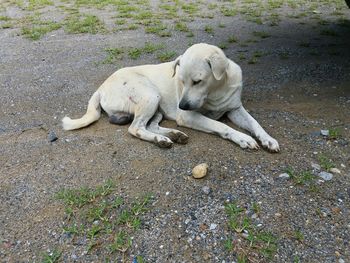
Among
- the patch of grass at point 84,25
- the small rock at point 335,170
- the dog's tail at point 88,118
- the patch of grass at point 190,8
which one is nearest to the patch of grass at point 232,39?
the patch of grass at point 190,8

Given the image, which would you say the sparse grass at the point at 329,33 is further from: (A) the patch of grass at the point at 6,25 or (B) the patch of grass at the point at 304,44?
(A) the patch of grass at the point at 6,25

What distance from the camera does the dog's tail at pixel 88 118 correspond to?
3741 mm

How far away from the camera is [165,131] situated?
Result: 3541mm

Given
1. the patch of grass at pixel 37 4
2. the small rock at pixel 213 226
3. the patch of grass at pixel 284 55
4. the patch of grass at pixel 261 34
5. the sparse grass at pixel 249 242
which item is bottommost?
the patch of grass at pixel 37 4

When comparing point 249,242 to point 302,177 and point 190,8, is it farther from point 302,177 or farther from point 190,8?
point 190,8

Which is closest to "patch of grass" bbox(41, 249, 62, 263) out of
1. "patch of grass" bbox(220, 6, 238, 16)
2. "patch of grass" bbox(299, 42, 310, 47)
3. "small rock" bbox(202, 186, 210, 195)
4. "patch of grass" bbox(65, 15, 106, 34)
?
"small rock" bbox(202, 186, 210, 195)

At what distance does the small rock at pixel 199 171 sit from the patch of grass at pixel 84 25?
5.57 metres

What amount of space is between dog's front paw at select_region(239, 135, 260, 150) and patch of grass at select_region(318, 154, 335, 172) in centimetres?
54

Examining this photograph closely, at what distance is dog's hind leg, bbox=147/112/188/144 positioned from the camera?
341cm

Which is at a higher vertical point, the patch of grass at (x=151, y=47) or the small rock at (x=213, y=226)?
the small rock at (x=213, y=226)

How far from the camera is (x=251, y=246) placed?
88.6 inches

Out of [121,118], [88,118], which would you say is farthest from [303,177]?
[88,118]

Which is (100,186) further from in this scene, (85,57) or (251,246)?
(85,57)

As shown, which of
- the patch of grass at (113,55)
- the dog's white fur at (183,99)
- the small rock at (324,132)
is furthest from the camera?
the patch of grass at (113,55)
